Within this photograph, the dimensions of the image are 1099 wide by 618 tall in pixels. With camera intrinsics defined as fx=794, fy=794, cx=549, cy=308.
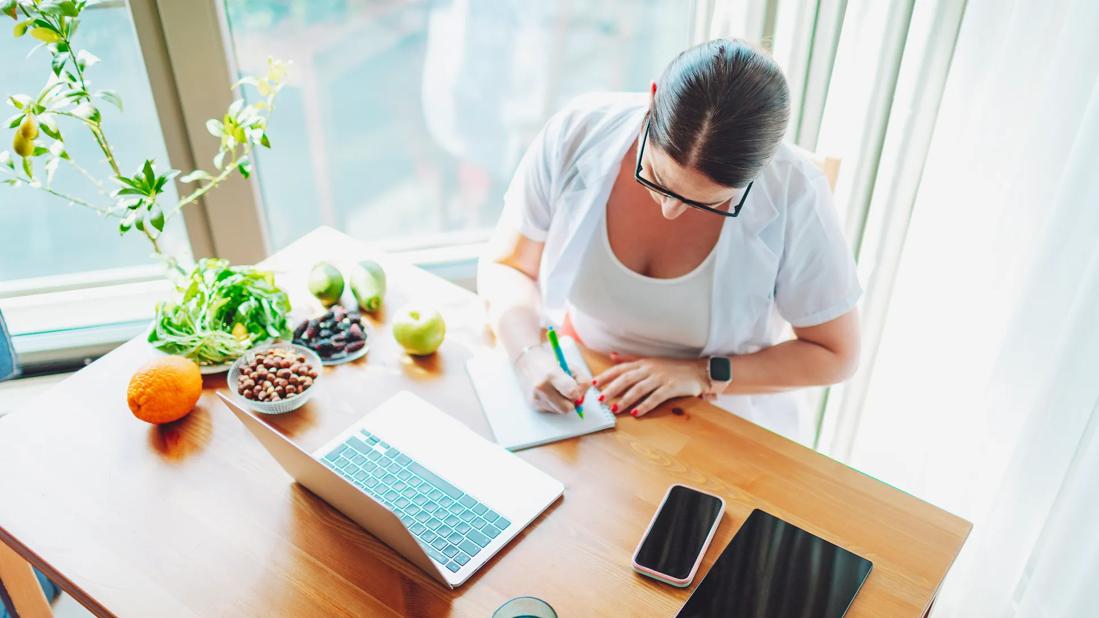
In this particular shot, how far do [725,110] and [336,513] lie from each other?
2.40 feet

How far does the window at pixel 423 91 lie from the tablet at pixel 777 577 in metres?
1.43

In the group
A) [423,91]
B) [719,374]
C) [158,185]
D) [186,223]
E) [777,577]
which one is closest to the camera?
[777,577]

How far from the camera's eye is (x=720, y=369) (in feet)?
4.34

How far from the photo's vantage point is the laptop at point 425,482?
3.13 feet

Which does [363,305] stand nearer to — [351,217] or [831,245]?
[831,245]

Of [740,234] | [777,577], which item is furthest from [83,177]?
[777,577]

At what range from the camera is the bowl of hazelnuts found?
117cm

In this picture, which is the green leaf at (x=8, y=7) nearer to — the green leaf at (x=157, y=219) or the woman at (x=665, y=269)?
the green leaf at (x=157, y=219)

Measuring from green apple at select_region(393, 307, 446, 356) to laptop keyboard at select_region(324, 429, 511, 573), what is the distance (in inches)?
7.1

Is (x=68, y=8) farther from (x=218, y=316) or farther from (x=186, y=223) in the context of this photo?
(x=186, y=223)

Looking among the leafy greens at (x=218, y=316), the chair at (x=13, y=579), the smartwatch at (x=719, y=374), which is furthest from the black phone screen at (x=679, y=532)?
the chair at (x=13, y=579)

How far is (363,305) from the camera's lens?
141 centimetres

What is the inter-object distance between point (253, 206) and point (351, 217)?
0.49 metres

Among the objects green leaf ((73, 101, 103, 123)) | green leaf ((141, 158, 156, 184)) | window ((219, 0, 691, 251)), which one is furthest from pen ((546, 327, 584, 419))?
window ((219, 0, 691, 251))
